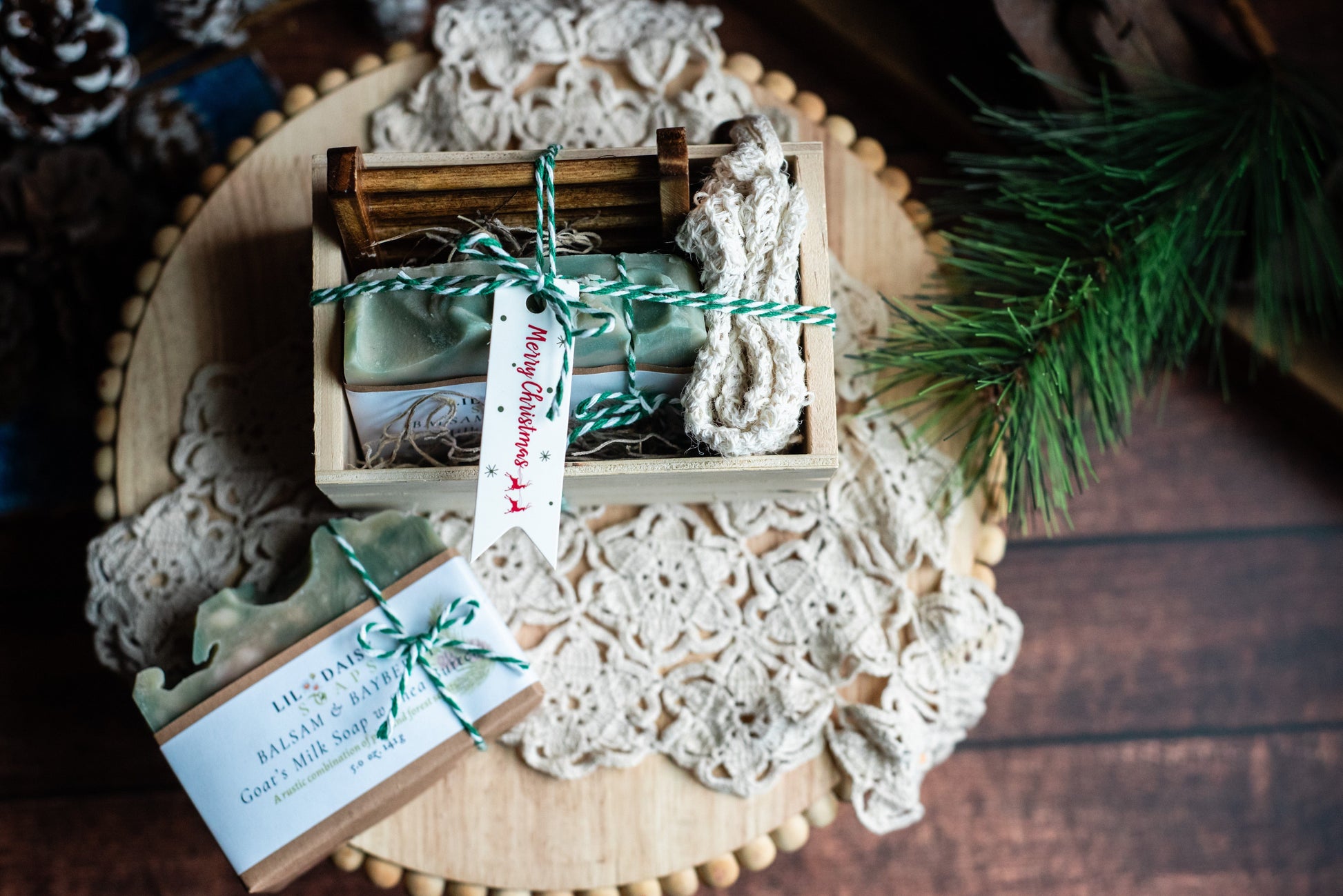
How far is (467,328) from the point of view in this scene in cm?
62

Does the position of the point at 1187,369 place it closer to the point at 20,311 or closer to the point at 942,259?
the point at 942,259

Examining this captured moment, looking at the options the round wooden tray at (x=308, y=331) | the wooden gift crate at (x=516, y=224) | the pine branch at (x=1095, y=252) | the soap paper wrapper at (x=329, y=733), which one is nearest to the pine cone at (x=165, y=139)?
the round wooden tray at (x=308, y=331)

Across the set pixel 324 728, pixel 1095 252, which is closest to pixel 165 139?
pixel 324 728

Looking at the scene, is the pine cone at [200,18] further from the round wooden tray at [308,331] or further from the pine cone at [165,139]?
the round wooden tray at [308,331]

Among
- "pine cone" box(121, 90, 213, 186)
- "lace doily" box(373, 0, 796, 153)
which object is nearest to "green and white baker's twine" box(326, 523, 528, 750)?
"lace doily" box(373, 0, 796, 153)

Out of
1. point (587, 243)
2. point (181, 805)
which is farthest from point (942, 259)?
point (181, 805)

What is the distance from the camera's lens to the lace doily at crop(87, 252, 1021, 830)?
0.76 m

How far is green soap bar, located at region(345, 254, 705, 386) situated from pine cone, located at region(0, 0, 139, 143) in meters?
0.49

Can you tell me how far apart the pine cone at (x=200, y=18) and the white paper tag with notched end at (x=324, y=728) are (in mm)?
621

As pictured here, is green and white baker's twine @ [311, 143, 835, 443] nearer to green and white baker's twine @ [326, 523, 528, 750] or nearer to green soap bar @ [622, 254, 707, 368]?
green soap bar @ [622, 254, 707, 368]

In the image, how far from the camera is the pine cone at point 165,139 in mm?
979

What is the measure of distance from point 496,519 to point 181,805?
637mm

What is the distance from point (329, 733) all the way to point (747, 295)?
43cm

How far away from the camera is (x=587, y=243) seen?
2.21ft
